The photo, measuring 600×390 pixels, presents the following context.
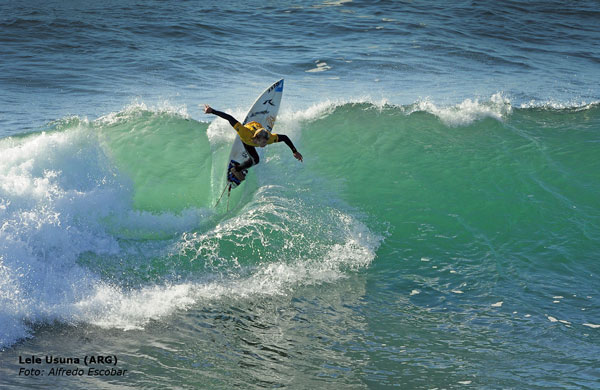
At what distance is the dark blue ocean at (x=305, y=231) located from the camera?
5352 millimetres

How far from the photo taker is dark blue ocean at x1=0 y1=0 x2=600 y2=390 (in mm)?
5352

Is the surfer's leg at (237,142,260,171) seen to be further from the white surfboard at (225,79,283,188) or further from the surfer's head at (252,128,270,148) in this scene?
the surfer's head at (252,128,270,148)

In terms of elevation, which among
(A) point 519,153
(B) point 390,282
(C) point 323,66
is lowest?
(B) point 390,282

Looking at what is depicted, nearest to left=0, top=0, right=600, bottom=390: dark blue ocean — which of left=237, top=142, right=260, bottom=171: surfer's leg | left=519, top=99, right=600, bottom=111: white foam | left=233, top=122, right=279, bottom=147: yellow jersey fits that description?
left=519, top=99, right=600, bottom=111: white foam

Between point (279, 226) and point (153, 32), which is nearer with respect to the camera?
point (279, 226)

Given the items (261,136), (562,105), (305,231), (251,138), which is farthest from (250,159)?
(562,105)

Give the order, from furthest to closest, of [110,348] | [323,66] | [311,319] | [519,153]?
[323,66], [519,153], [311,319], [110,348]

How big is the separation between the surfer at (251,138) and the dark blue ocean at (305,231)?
543mm

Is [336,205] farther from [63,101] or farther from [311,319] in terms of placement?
[63,101]

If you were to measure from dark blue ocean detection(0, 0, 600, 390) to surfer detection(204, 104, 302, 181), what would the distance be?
1.78 ft

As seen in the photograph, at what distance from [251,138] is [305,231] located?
63.1 inches

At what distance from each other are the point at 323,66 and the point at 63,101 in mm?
7675

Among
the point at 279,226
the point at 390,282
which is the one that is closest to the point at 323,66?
the point at 279,226

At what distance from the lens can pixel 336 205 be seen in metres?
9.14
